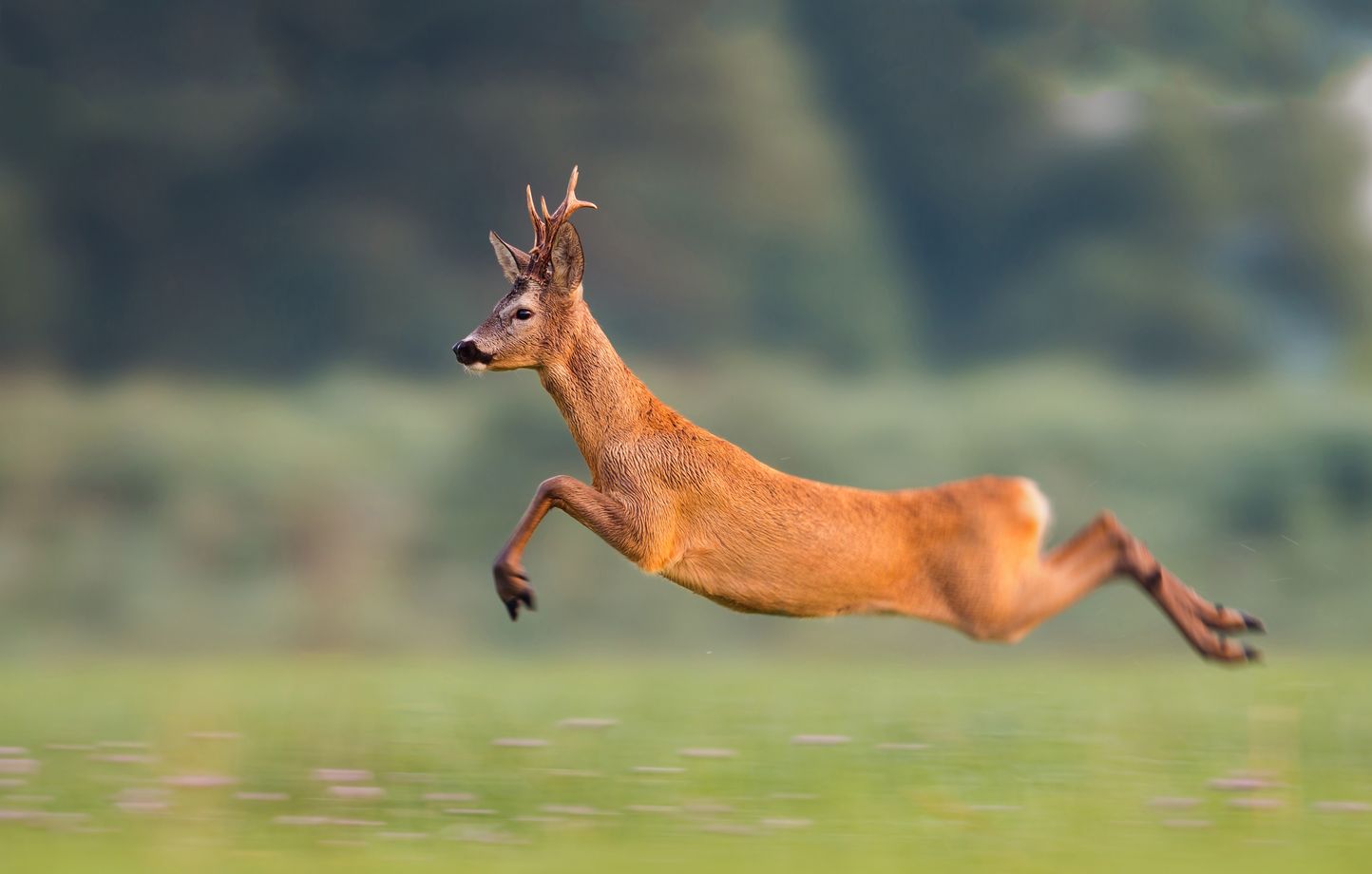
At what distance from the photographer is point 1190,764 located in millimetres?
7465

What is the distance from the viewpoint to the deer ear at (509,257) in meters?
6.82

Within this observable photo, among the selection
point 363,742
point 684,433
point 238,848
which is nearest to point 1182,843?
point 684,433

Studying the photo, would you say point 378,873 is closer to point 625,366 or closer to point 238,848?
point 238,848

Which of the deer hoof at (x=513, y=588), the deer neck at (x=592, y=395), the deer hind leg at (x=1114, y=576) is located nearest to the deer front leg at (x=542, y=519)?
the deer hoof at (x=513, y=588)

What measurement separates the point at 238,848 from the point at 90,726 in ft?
11.4

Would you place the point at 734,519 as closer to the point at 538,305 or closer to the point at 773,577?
the point at 773,577

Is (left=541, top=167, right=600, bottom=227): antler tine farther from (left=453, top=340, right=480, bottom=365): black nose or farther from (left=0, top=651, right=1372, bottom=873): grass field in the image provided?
(left=0, top=651, right=1372, bottom=873): grass field

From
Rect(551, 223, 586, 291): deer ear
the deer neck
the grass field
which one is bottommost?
the grass field

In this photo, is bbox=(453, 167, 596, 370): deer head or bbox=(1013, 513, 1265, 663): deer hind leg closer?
bbox=(453, 167, 596, 370): deer head

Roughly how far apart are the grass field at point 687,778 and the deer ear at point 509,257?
6.96 ft

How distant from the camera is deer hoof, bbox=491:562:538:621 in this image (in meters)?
6.30

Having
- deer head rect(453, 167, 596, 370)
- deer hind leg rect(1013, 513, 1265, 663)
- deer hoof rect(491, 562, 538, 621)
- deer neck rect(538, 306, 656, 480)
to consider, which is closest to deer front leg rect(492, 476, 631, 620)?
deer hoof rect(491, 562, 538, 621)

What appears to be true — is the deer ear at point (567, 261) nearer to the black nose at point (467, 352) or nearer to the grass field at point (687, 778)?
the black nose at point (467, 352)

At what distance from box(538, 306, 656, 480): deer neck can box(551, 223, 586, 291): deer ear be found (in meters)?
0.17
